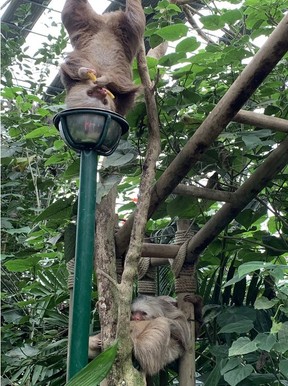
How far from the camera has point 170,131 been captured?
8.57 feet

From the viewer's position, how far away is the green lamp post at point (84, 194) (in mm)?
1722

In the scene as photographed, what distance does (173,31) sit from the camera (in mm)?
2289

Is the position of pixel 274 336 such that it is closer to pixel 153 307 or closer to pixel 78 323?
pixel 78 323

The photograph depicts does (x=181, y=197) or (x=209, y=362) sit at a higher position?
(x=181, y=197)

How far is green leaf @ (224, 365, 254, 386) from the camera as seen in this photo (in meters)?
2.11

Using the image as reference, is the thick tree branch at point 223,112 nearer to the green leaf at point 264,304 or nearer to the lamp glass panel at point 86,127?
the lamp glass panel at point 86,127

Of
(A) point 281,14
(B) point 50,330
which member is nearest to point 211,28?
(A) point 281,14

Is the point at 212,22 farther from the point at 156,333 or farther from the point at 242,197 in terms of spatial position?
the point at 156,333

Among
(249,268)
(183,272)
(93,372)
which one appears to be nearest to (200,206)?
(183,272)

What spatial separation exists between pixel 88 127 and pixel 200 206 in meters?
1.10

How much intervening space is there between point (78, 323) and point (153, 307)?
110 cm

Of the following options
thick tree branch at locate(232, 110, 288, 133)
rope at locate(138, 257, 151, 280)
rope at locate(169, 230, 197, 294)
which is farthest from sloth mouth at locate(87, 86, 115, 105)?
rope at locate(138, 257, 151, 280)

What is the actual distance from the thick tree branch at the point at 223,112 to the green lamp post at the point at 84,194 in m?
0.32

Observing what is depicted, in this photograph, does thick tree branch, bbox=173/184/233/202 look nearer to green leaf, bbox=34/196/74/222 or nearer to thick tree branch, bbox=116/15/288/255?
thick tree branch, bbox=116/15/288/255
